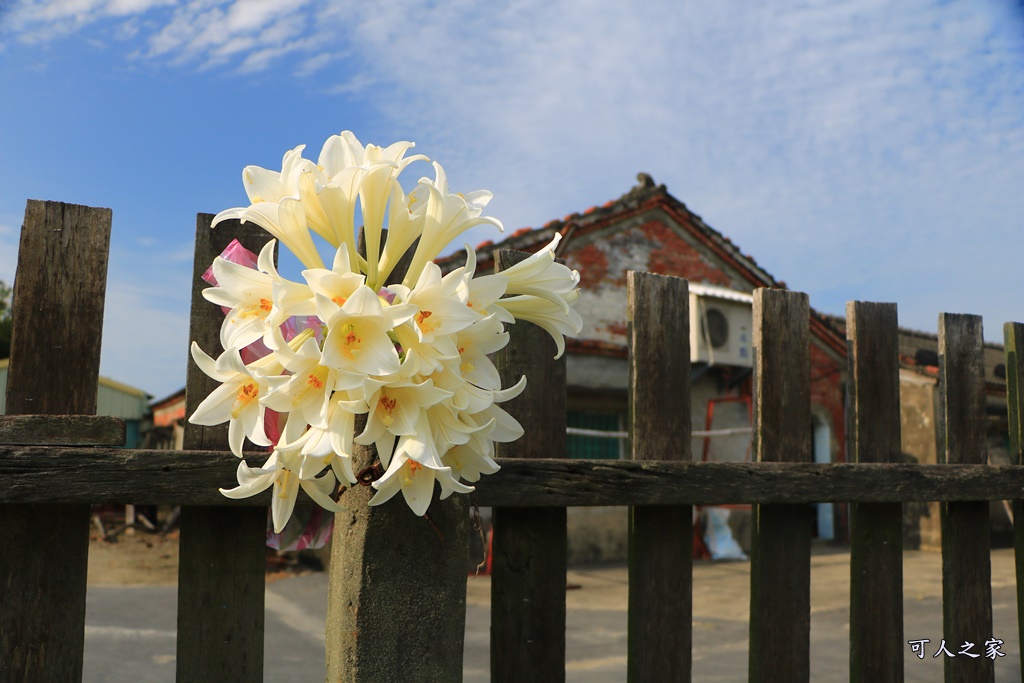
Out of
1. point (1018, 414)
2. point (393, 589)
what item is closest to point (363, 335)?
point (393, 589)

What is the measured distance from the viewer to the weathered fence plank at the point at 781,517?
3014mm

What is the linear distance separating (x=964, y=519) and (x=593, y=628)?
4.34 metres

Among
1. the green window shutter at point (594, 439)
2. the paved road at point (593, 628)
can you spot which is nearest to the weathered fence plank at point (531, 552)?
A: the paved road at point (593, 628)

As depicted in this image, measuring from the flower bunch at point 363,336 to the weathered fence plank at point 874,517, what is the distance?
1.95 metres

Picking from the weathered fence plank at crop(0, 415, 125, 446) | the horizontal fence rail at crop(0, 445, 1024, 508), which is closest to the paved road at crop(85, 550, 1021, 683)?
the horizontal fence rail at crop(0, 445, 1024, 508)

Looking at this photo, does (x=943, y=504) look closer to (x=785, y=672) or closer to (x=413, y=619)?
(x=785, y=672)

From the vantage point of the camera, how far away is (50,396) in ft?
7.27

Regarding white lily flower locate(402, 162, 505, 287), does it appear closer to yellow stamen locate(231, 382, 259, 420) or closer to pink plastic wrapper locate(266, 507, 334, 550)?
yellow stamen locate(231, 382, 259, 420)

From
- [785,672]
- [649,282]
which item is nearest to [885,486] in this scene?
[785,672]

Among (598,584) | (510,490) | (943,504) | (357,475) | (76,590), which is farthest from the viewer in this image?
(598,584)

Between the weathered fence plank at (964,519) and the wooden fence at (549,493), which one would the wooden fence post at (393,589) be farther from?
the weathered fence plank at (964,519)

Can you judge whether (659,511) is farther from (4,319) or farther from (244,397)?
(4,319)

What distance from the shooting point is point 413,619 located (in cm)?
196

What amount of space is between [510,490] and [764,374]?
3.89ft
